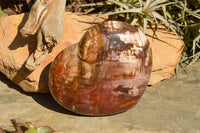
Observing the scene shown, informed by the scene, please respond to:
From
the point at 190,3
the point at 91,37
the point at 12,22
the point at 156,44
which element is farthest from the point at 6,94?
the point at 190,3

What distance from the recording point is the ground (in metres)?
2.29

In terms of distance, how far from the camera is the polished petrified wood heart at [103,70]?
7.47ft

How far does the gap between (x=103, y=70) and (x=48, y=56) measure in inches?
27.7

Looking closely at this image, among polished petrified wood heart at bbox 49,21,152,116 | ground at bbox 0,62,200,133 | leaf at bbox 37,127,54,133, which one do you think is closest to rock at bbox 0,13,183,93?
ground at bbox 0,62,200,133

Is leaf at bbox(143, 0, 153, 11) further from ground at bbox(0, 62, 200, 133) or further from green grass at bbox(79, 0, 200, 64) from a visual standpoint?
ground at bbox(0, 62, 200, 133)

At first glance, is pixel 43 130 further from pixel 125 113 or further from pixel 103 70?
pixel 125 113

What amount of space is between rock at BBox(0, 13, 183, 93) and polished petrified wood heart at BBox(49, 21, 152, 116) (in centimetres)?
36

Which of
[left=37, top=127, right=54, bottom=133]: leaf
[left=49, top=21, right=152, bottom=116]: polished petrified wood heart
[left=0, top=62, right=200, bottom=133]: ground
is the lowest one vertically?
[left=0, top=62, right=200, bottom=133]: ground

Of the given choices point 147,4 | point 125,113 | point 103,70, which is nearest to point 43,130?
point 103,70

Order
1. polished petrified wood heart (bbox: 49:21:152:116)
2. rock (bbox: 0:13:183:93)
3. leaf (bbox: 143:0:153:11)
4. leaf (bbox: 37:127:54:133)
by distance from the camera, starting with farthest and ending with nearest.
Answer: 1. leaf (bbox: 143:0:153:11)
2. rock (bbox: 0:13:183:93)
3. polished petrified wood heart (bbox: 49:21:152:116)
4. leaf (bbox: 37:127:54:133)

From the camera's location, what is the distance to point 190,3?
3.55 metres

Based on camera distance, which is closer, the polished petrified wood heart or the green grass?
the polished petrified wood heart

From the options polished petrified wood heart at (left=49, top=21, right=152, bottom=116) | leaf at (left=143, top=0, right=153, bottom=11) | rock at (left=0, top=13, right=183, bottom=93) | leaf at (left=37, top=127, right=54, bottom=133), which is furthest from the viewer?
leaf at (left=143, top=0, right=153, bottom=11)

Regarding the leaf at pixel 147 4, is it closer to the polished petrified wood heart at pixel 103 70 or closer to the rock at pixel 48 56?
the rock at pixel 48 56
